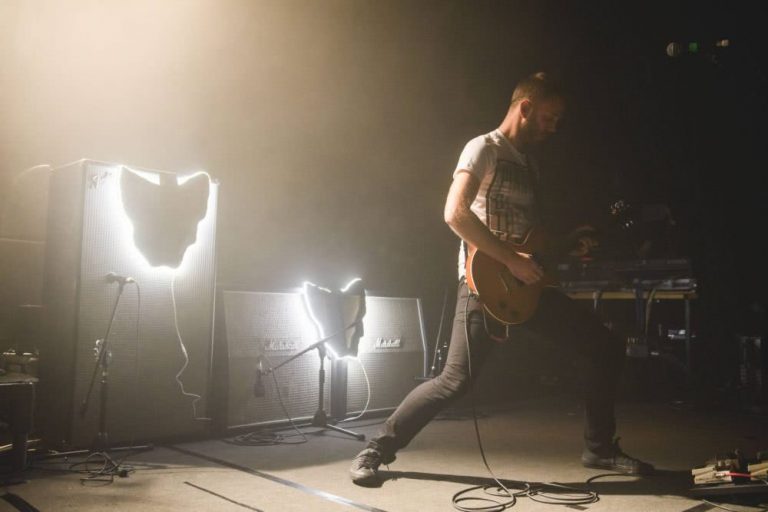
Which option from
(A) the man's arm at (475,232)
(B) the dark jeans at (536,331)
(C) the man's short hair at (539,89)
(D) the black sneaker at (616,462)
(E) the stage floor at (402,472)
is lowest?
(E) the stage floor at (402,472)

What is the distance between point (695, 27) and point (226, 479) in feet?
19.5

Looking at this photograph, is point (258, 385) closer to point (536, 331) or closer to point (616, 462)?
point (536, 331)

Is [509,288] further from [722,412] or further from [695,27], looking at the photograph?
[695,27]

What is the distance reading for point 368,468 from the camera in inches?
101

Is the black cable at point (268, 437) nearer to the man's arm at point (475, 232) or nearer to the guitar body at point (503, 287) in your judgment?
the guitar body at point (503, 287)

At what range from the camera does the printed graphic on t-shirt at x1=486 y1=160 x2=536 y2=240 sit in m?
2.62

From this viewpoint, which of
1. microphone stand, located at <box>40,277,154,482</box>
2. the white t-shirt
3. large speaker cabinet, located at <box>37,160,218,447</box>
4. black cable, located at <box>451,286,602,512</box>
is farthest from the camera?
large speaker cabinet, located at <box>37,160,218,447</box>

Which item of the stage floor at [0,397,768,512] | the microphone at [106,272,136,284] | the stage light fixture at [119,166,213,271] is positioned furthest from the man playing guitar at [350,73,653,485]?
the stage light fixture at [119,166,213,271]

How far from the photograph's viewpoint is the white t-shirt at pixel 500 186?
2566 mm

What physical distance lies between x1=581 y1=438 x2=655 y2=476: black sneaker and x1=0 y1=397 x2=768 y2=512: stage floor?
0.04 metres

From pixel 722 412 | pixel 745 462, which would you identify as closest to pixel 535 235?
pixel 745 462

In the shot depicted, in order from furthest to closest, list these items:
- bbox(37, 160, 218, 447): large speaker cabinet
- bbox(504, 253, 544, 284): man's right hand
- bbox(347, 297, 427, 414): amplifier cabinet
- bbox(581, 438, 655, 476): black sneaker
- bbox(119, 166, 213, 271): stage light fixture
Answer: bbox(347, 297, 427, 414): amplifier cabinet, bbox(119, 166, 213, 271): stage light fixture, bbox(37, 160, 218, 447): large speaker cabinet, bbox(581, 438, 655, 476): black sneaker, bbox(504, 253, 544, 284): man's right hand

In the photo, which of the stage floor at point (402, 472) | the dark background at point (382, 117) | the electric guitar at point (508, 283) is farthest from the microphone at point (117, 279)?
the electric guitar at point (508, 283)

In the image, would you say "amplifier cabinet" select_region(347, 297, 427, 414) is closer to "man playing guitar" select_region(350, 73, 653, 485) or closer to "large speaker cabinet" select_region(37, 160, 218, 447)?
"large speaker cabinet" select_region(37, 160, 218, 447)
